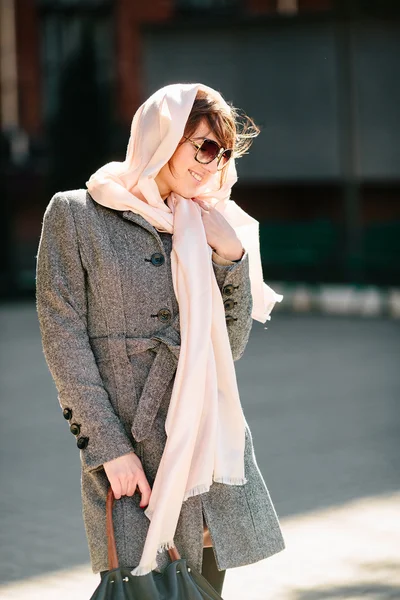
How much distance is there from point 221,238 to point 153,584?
2.94ft

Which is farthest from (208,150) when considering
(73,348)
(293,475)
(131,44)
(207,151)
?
(131,44)

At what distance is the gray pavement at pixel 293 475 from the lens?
5.41 meters

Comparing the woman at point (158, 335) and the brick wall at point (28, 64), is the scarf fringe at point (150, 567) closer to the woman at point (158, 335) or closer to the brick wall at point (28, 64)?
the woman at point (158, 335)

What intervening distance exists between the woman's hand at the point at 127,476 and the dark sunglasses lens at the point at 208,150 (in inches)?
30.0

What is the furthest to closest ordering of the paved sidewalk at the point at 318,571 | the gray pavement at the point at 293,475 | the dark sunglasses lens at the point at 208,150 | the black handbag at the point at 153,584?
the gray pavement at the point at 293,475 → the paved sidewalk at the point at 318,571 → the dark sunglasses lens at the point at 208,150 → the black handbag at the point at 153,584

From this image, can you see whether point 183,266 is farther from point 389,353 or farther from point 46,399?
point 389,353

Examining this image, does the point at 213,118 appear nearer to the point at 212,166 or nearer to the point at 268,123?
the point at 212,166

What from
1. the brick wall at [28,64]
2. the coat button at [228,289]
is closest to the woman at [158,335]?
the coat button at [228,289]

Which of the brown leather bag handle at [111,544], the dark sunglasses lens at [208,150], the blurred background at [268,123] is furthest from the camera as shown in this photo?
the blurred background at [268,123]

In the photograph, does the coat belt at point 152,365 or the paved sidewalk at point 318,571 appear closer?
the coat belt at point 152,365

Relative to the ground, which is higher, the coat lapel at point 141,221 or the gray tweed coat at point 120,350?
the coat lapel at point 141,221

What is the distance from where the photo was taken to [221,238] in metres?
3.27

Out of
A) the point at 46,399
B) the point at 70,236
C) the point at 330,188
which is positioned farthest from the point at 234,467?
the point at 330,188

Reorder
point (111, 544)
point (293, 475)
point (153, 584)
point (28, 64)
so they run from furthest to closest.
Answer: point (28, 64)
point (293, 475)
point (111, 544)
point (153, 584)
